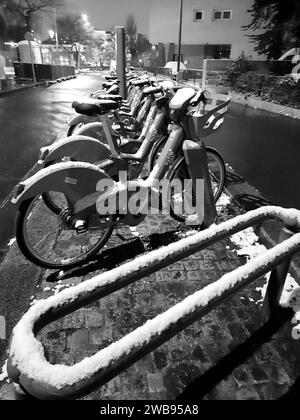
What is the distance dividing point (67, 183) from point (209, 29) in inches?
1802

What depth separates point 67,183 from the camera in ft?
9.21

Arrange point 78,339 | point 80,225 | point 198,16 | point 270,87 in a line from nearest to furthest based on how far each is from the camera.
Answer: point 78,339 < point 80,225 < point 270,87 < point 198,16

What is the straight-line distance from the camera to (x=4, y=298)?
2611 millimetres

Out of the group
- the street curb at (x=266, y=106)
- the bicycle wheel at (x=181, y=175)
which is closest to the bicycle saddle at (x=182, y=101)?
the bicycle wheel at (x=181, y=175)

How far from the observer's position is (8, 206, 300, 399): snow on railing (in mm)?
962

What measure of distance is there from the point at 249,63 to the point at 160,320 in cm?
2304

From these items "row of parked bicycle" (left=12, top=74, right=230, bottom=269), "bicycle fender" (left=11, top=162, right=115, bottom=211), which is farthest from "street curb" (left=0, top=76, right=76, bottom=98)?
"bicycle fender" (left=11, top=162, right=115, bottom=211)

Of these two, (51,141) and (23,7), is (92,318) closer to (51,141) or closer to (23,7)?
(51,141)

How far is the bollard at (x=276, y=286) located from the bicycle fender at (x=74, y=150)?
7.33ft

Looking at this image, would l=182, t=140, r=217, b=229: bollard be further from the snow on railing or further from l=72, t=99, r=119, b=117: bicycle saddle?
Result: the snow on railing

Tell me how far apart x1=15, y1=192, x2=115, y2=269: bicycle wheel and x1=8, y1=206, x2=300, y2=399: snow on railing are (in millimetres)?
1513

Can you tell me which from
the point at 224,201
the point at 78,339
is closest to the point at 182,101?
the point at 224,201

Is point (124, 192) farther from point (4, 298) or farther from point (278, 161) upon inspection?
point (278, 161)

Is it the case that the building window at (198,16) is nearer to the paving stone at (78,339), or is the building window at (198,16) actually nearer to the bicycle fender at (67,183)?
the bicycle fender at (67,183)
